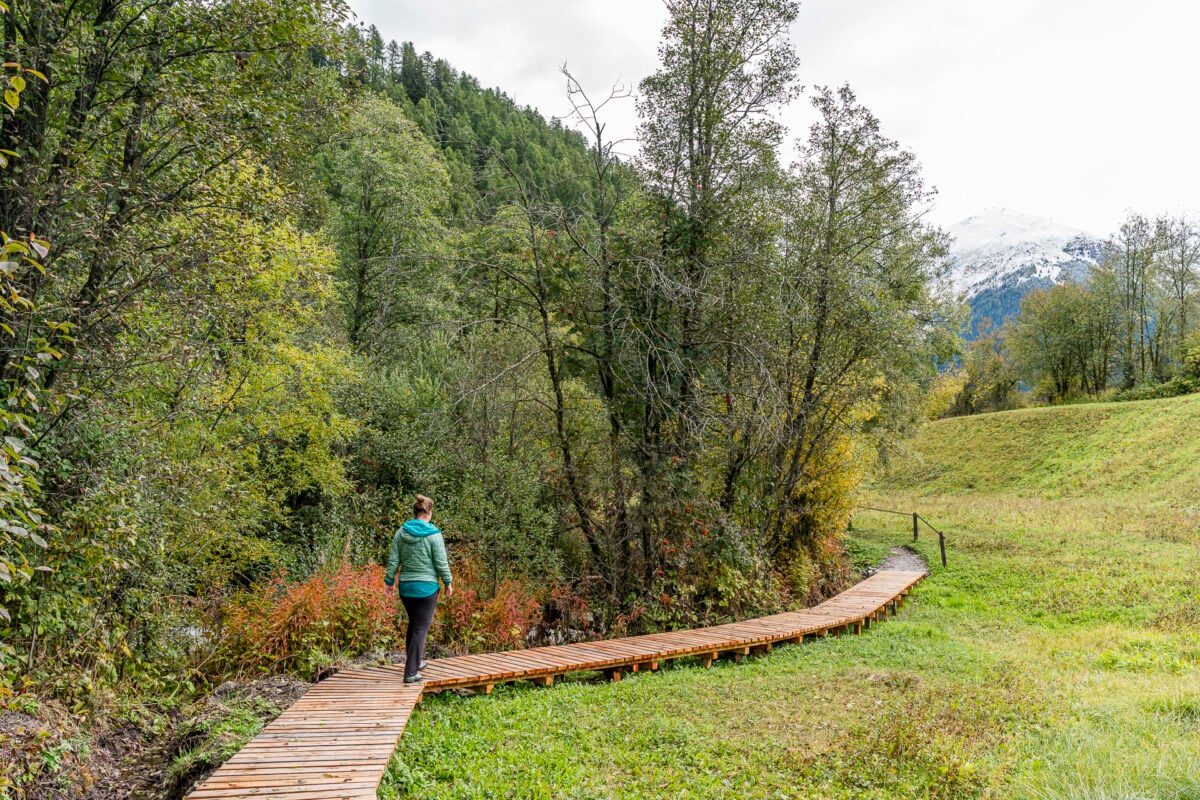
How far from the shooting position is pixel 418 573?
20.9 feet

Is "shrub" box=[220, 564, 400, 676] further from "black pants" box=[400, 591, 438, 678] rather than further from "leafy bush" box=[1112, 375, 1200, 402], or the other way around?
"leafy bush" box=[1112, 375, 1200, 402]

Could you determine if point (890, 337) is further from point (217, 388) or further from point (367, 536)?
point (217, 388)

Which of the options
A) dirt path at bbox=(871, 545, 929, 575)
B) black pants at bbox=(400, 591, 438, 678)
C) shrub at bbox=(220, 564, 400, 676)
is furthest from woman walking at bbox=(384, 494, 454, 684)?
dirt path at bbox=(871, 545, 929, 575)

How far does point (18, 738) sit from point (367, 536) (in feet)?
26.4

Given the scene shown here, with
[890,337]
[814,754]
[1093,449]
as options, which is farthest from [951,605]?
[1093,449]

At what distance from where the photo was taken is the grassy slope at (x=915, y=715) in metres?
4.66

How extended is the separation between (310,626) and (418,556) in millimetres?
1884

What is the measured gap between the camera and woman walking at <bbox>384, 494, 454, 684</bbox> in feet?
20.8

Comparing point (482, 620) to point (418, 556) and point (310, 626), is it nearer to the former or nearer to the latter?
point (310, 626)

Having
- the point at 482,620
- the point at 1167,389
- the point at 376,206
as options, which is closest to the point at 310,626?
the point at 482,620

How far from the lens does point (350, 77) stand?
7.03 meters

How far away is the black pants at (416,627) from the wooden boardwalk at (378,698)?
20cm

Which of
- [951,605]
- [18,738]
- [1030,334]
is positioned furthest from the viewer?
[1030,334]

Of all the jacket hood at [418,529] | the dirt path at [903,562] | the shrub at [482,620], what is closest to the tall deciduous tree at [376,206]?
the shrub at [482,620]
